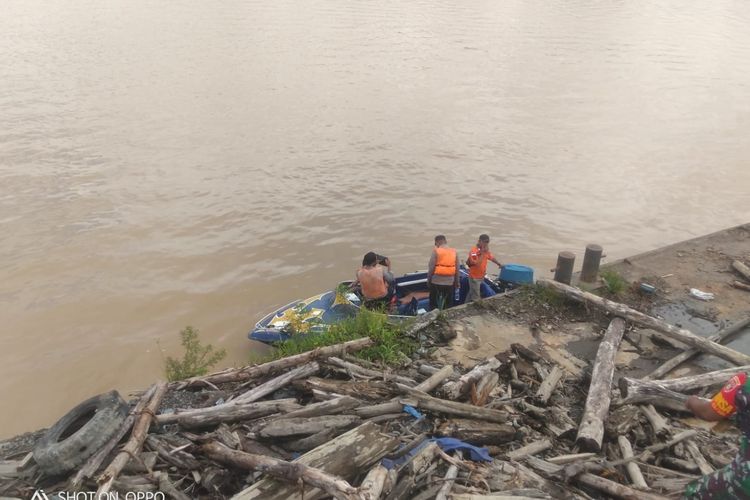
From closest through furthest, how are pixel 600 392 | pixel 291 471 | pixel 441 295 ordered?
pixel 291 471 → pixel 600 392 → pixel 441 295

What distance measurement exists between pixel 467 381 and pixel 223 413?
2.96 metres

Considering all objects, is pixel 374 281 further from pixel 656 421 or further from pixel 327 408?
pixel 656 421

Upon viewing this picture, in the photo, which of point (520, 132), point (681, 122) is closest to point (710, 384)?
point (520, 132)

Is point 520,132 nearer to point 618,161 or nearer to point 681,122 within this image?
point 618,161

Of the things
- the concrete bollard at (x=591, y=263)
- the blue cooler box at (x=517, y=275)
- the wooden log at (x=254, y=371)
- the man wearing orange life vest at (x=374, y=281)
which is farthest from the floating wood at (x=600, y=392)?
the man wearing orange life vest at (x=374, y=281)

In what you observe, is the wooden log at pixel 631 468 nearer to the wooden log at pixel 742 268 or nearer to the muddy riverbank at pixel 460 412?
the muddy riverbank at pixel 460 412

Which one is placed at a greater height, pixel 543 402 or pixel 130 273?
pixel 543 402

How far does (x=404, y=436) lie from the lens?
5438mm

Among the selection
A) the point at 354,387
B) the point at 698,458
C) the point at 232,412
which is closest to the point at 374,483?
the point at 354,387

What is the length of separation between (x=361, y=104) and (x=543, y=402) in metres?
20.3

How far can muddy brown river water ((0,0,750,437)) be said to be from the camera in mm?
12133

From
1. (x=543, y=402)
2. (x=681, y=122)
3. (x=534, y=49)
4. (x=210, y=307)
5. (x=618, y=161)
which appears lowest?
(x=210, y=307)

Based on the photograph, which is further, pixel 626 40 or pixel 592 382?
pixel 626 40

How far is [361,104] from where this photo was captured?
24.7 metres
